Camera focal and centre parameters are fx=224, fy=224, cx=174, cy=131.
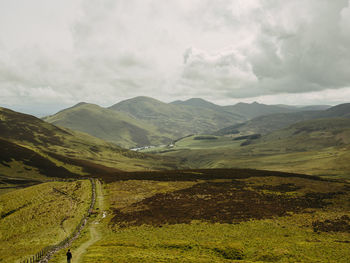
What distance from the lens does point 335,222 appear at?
50.2 metres

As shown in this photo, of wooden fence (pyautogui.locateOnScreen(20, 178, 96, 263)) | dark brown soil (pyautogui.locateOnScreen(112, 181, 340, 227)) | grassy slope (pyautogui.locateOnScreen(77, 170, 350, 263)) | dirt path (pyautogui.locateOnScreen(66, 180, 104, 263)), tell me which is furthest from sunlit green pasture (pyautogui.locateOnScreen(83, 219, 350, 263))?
wooden fence (pyautogui.locateOnScreen(20, 178, 96, 263))

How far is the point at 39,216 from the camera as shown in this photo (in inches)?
2440

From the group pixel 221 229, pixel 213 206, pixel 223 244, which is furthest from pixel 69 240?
pixel 213 206

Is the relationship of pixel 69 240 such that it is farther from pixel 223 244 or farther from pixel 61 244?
pixel 223 244

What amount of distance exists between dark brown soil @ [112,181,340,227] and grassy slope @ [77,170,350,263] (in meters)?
0.26

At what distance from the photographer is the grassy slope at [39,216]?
4778 centimetres

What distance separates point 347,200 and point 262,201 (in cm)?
2485

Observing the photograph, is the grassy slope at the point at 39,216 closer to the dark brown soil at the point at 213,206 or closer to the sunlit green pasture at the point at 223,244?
the dark brown soil at the point at 213,206

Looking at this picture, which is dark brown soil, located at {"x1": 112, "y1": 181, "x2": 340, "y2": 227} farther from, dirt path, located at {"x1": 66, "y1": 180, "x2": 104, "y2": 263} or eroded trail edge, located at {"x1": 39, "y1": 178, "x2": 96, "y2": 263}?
eroded trail edge, located at {"x1": 39, "y1": 178, "x2": 96, "y2": 263}

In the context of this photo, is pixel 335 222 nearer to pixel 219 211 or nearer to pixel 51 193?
pixel 219 211

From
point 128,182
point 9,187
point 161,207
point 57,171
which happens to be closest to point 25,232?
point 161,207

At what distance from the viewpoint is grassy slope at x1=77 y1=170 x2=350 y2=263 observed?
3694cm

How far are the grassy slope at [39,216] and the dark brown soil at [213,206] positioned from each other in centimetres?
1289

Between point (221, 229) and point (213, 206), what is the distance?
1433 centimetres
